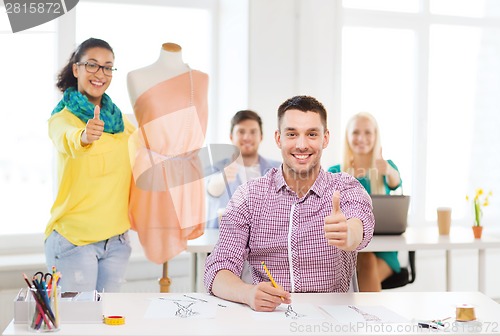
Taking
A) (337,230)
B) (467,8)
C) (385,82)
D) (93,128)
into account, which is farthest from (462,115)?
(337,230)

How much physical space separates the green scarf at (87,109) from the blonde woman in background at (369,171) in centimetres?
155

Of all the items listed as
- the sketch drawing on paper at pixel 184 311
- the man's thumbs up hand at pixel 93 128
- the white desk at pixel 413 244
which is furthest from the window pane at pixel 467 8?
the sketch drawing on paper at pixel 184 311

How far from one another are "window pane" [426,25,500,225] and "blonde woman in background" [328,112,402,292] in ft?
4.73

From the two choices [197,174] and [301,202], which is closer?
[301,202]

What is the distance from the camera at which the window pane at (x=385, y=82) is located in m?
5.42

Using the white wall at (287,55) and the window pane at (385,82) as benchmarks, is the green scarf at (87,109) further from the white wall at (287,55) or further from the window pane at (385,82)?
the window pane at (385,82)

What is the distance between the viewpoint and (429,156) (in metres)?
5.64

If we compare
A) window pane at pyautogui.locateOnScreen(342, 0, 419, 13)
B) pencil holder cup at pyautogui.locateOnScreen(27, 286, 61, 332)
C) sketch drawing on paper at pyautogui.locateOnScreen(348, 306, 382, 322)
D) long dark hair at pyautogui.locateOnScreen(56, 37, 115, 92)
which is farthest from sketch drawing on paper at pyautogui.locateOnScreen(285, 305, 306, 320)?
window pane at pyautogui.locateOnScreen(342, 0, 419, 13)

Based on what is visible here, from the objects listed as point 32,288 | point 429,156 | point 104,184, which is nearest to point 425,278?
point 429,156

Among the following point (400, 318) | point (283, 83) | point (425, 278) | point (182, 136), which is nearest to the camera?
point (400, 318)

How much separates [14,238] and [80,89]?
1774mm

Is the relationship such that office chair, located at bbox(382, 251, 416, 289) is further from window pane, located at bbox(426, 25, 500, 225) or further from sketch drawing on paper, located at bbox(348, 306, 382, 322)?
sketch drawing on paper, located at bbox(348, 306, 382, 322)

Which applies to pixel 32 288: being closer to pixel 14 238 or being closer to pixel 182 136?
pixel 182 136

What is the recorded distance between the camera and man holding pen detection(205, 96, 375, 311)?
239 centimetres
